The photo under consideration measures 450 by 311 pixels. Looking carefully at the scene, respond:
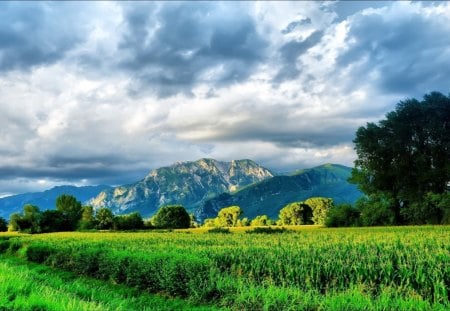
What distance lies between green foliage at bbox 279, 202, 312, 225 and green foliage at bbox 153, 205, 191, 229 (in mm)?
36181

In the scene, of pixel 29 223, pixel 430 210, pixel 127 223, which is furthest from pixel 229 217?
pixel 430 210

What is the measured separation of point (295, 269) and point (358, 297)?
4775mm

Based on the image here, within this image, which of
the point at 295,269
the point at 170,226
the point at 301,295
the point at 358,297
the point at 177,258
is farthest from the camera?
the point at 170,226

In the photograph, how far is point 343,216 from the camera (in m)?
77.4

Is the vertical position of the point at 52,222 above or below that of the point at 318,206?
below

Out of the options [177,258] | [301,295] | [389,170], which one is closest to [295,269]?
[301,295]

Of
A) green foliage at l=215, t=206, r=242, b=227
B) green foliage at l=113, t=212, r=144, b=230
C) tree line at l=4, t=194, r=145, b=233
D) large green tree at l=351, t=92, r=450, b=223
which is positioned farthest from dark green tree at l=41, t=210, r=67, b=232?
green foliage at l=215, t=206, r=242, b=227

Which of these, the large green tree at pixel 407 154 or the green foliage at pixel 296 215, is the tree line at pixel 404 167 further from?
the green foliage at pixel 296 215

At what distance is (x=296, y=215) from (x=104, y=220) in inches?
2859

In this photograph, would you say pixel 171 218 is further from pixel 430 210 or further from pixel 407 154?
pixel 430 210

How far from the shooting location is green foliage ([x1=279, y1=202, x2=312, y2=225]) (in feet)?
515

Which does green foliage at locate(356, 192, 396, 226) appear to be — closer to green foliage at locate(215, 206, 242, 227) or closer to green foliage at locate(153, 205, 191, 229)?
green foliage at locate(153, 205, 191, 229)

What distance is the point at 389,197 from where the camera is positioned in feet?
238

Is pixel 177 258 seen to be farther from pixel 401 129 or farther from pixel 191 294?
pixel 401 129
